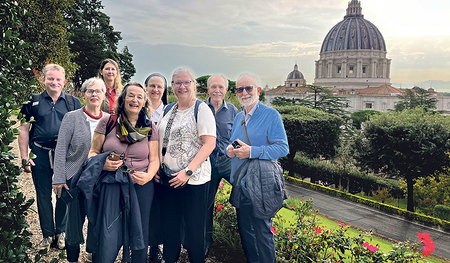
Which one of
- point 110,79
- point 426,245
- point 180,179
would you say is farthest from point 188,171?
point 426,245

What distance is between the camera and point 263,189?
2850 millimetres

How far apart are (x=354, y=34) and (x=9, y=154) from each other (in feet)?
318

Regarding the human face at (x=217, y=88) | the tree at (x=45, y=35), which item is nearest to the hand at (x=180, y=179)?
the human face at (x=217, y=88)

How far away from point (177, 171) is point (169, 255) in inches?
36.6

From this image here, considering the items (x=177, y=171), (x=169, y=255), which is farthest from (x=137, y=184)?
(x=169, y=255)

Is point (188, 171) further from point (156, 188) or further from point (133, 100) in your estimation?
point (133, 100)

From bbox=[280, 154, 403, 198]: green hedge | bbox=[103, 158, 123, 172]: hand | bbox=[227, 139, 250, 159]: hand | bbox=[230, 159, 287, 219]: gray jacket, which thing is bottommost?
bbox=[280, 154, 403, 198]: green hedge

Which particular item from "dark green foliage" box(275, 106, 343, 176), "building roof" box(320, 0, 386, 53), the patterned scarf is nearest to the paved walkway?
"dark green foliage" box(275, 106, 343, 176)

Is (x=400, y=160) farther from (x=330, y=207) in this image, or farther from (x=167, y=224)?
(x=167, y=224)

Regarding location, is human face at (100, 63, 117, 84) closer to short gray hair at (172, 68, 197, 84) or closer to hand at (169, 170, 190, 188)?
short gray hair at (172, 68, 197, 84)

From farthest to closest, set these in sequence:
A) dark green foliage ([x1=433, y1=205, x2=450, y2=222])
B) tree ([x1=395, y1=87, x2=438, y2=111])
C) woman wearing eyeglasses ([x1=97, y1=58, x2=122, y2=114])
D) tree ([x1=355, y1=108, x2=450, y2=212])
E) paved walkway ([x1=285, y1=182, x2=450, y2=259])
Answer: tree ([x1=395, y1=87, x2=438, y2=111]), tree ([x1=355, y1=108, x2=450, y2=212]), dark green foliage ([x1=433, y1=205, x2=450, y2=222]), paved walkway ([x1=285, y1=182, x2=450, y2=259]), woman wearing eyeglasses ([x1=97, y1=58, x2=122, y2=114])

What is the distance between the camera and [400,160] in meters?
20.6

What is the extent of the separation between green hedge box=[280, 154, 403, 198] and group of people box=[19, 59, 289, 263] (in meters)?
23.6

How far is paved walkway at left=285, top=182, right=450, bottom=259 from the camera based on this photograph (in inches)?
595
